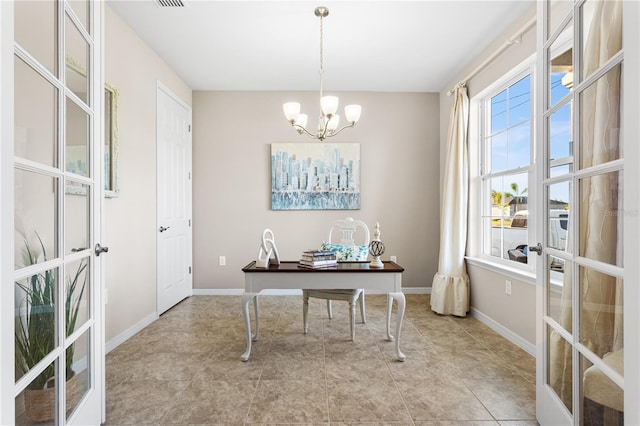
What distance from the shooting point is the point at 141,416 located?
1756mm

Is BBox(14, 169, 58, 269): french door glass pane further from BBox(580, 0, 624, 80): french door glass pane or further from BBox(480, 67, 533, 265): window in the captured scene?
Result: BBox(480, 67, 533, 265): window

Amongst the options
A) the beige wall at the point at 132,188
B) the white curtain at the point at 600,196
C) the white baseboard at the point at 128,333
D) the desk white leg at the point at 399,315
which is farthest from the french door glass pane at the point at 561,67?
the white baseboard at the point at 128,333

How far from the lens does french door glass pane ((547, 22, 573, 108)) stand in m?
1.38

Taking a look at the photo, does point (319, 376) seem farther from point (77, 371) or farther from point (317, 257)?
point (77, 371)

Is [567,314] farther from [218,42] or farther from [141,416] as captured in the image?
[218,42]

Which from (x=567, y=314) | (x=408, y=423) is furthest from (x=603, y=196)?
(x=408, y=423)

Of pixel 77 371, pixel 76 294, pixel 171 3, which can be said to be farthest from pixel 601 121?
pixel 171 3

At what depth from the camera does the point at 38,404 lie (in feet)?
3.78

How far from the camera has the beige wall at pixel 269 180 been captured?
14.1 feet

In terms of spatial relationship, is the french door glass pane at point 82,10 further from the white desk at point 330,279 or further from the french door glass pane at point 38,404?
the white desk at point 330,279

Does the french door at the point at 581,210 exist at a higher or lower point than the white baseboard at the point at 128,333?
higher

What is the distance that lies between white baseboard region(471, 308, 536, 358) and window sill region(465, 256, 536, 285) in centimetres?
47

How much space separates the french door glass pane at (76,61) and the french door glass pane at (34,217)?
445 mm

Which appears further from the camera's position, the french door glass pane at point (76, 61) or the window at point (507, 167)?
the window at point (507, 167)
